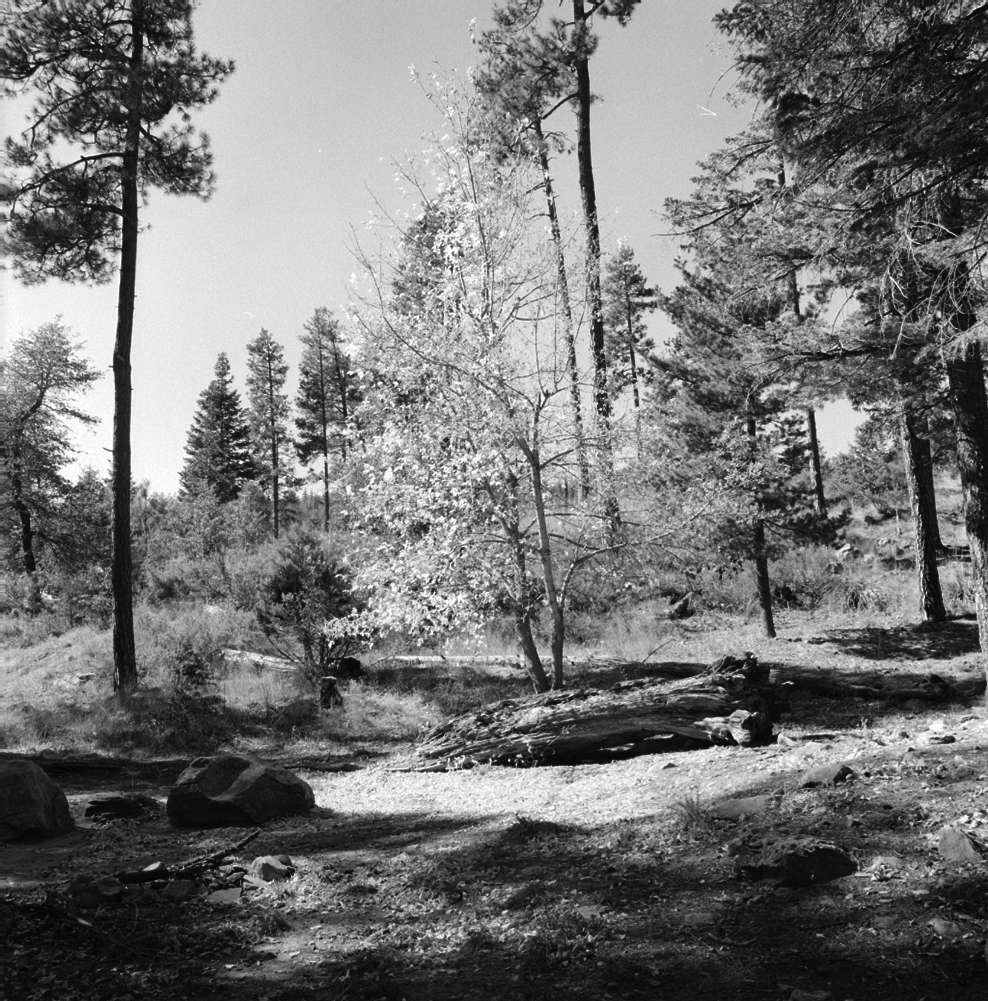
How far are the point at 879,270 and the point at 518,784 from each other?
6.68 metres

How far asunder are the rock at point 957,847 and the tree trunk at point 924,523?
13.2 metres

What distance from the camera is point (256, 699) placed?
12797mm

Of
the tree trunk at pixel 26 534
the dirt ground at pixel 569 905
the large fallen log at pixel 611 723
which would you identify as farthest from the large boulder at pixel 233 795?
the tree trunk at pixel 26 534

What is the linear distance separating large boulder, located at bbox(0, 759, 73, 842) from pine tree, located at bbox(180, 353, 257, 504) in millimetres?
46436

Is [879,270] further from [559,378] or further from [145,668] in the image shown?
[145,668]

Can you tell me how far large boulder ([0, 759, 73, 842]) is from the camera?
6105mm

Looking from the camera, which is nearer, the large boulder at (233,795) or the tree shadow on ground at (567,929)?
the tree shadow on ground at (567,929)

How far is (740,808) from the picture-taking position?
4.81 m

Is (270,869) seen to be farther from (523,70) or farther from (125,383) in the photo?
(523,70)

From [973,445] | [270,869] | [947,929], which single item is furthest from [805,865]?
[973,445]

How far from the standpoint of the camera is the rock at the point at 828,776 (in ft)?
16.3

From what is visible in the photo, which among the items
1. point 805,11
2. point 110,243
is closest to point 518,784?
point 805,11

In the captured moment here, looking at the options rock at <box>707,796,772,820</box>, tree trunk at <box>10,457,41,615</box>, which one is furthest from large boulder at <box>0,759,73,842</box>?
tree trunk at <box>10,457,41,615</box>

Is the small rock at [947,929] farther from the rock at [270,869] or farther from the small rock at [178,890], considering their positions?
the small rock at [178,890]
